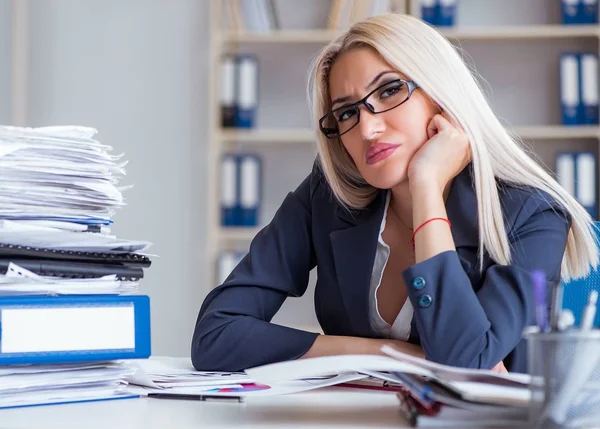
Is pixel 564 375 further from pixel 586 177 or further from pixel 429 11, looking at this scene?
pixel 429 11

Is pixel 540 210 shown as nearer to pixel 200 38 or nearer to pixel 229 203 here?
pixel 229 203

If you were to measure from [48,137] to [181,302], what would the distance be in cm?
295

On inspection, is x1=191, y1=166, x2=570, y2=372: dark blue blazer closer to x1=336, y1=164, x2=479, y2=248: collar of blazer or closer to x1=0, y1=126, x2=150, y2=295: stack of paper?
x1=336, y1=164, x2=479, y2=248: collar of blazer

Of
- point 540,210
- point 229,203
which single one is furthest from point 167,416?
point 229,203

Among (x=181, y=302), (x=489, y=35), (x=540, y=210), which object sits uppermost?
(x=489, y=35)

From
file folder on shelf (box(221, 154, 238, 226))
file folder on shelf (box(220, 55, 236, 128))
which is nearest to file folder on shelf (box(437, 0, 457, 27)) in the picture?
file folder on shelf (box(220, 55, 236, 128))

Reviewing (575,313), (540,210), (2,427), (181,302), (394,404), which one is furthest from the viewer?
(181,302)

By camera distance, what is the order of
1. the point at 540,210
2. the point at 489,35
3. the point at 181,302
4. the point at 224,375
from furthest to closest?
the point at 181,302 → the point at 489,35 → the point at 540,210 → the point at 224,375

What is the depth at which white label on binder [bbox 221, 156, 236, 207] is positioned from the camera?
3422mm

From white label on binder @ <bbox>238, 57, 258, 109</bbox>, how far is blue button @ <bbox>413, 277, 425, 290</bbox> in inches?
95.3

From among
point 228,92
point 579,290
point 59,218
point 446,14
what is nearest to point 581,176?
point 446,14

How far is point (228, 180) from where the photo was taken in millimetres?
3432

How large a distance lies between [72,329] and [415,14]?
280cm

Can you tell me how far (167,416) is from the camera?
811 mm
